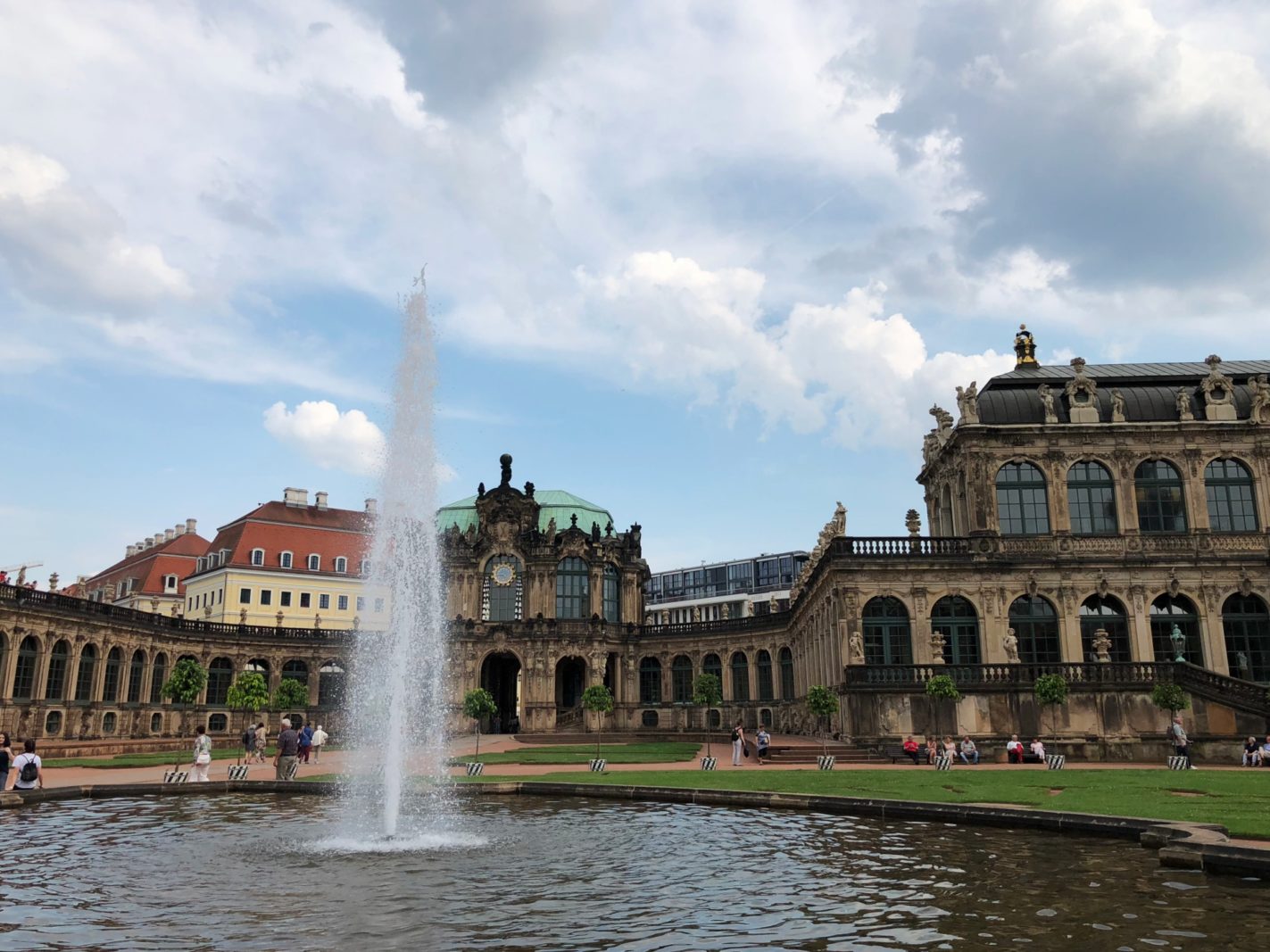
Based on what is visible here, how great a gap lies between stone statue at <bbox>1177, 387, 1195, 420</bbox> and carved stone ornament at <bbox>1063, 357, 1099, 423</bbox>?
402 cm

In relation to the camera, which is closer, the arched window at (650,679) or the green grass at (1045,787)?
the green grass at (1045,787)

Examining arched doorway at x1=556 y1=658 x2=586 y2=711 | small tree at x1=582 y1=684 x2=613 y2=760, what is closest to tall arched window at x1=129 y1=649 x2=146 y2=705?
arched doorway at x1=556 y1=658 x2=586 y2=711

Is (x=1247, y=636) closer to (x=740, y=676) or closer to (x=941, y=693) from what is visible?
(x=941, y=693)

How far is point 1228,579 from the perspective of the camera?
50281 millimetres

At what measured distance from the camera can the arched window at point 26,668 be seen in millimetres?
56188

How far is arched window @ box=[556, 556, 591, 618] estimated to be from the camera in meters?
79.1

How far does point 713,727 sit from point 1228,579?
3664 cm

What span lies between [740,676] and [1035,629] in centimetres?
2936

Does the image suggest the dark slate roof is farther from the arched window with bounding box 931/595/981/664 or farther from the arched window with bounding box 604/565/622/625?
the arched window with bounding box 604/565/622/625

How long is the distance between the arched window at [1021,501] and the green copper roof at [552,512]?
39.4 metres

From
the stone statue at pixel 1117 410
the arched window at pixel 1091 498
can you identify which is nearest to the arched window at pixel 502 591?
the arched window at pixel 1091 498

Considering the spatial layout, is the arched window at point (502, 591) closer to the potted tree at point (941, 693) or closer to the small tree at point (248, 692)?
the small tree at point (248, 692)

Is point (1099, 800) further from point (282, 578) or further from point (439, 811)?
point (282, 578)

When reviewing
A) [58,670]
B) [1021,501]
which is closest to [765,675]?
[1021,501]
